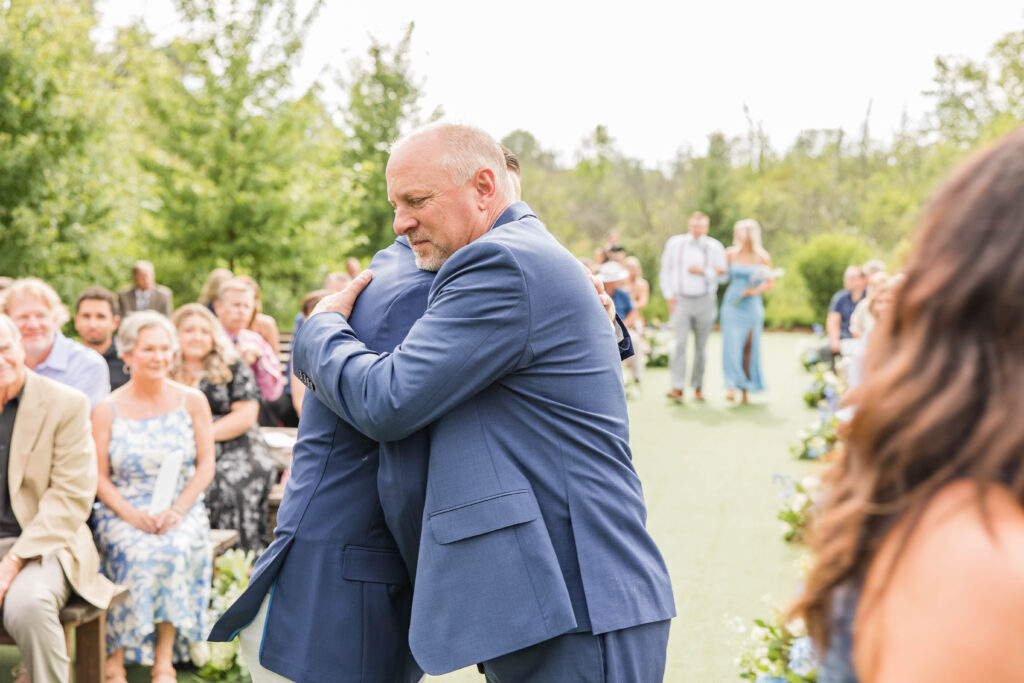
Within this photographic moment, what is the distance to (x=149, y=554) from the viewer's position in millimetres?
4609

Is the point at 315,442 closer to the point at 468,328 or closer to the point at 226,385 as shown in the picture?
the point at 468,328

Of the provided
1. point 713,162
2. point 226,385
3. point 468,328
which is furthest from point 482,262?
point 713,162

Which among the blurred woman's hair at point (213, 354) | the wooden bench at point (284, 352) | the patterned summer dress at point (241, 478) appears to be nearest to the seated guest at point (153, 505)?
the patterned summer dress at point (241, 478)

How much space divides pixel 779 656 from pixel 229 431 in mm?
3410

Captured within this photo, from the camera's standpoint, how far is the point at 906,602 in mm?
907

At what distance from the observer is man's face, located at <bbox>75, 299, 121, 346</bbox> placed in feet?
22.6

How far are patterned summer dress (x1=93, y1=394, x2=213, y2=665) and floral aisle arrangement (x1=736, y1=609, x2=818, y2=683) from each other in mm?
2680

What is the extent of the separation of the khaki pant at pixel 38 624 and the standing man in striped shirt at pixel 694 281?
351 inches

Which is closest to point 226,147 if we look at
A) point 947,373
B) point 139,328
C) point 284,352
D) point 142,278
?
Result: point 142,278

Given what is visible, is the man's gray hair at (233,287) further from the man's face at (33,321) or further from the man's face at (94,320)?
the man's face at (33,321)

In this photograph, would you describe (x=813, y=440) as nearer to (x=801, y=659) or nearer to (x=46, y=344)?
(x=801, y=659)

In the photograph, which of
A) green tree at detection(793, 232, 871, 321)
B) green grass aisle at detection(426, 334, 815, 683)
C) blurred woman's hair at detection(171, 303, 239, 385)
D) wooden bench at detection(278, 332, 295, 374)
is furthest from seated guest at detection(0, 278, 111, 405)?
green tree at detection(793, 232, 871, 321)

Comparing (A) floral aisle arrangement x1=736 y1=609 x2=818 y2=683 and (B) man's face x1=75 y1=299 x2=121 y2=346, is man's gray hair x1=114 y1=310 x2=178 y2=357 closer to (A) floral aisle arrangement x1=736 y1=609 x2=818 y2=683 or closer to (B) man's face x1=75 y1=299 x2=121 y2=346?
(B) man's face x1=75 y1=299 x2=121 y2=346

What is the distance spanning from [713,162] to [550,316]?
103ft
